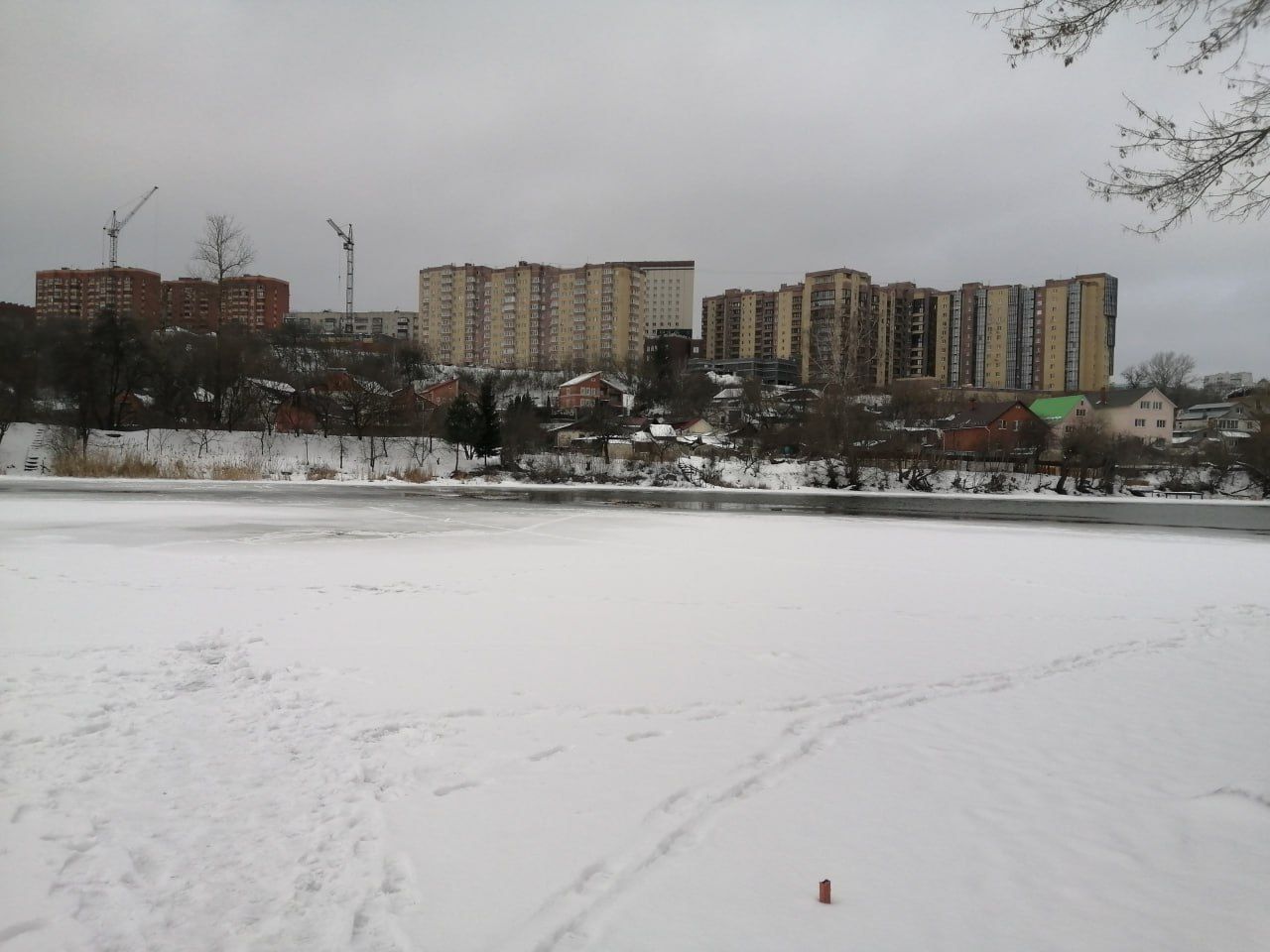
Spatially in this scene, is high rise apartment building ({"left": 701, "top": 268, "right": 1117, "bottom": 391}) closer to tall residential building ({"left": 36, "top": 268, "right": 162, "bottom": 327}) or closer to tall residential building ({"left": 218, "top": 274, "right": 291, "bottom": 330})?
tall residential building ({"left": 218, "top": 274, "right": 291, "bottom": 330})

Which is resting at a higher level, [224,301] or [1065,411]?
Answer: [224,301]

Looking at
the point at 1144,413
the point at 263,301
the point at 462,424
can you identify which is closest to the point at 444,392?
the point at 462,424

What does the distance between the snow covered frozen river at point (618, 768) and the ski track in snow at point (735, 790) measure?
2 cm

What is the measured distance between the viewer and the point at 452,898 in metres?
3.54

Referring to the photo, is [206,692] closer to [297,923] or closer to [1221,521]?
[297,923]

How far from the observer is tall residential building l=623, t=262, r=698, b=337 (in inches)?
5906

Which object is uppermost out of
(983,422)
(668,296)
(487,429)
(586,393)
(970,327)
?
(668,296)

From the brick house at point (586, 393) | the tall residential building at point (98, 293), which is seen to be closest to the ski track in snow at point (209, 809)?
the tall residential building at point (98, 293)

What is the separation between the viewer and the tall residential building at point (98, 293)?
60.4 m

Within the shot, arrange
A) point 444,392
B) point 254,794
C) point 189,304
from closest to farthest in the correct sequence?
point 254,794 → point 444,392 → point 189,304

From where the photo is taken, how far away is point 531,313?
5177 inches

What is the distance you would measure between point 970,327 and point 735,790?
455 feet

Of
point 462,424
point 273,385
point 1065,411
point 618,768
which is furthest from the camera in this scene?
point 1065,411

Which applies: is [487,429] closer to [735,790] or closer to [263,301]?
[735,790]
